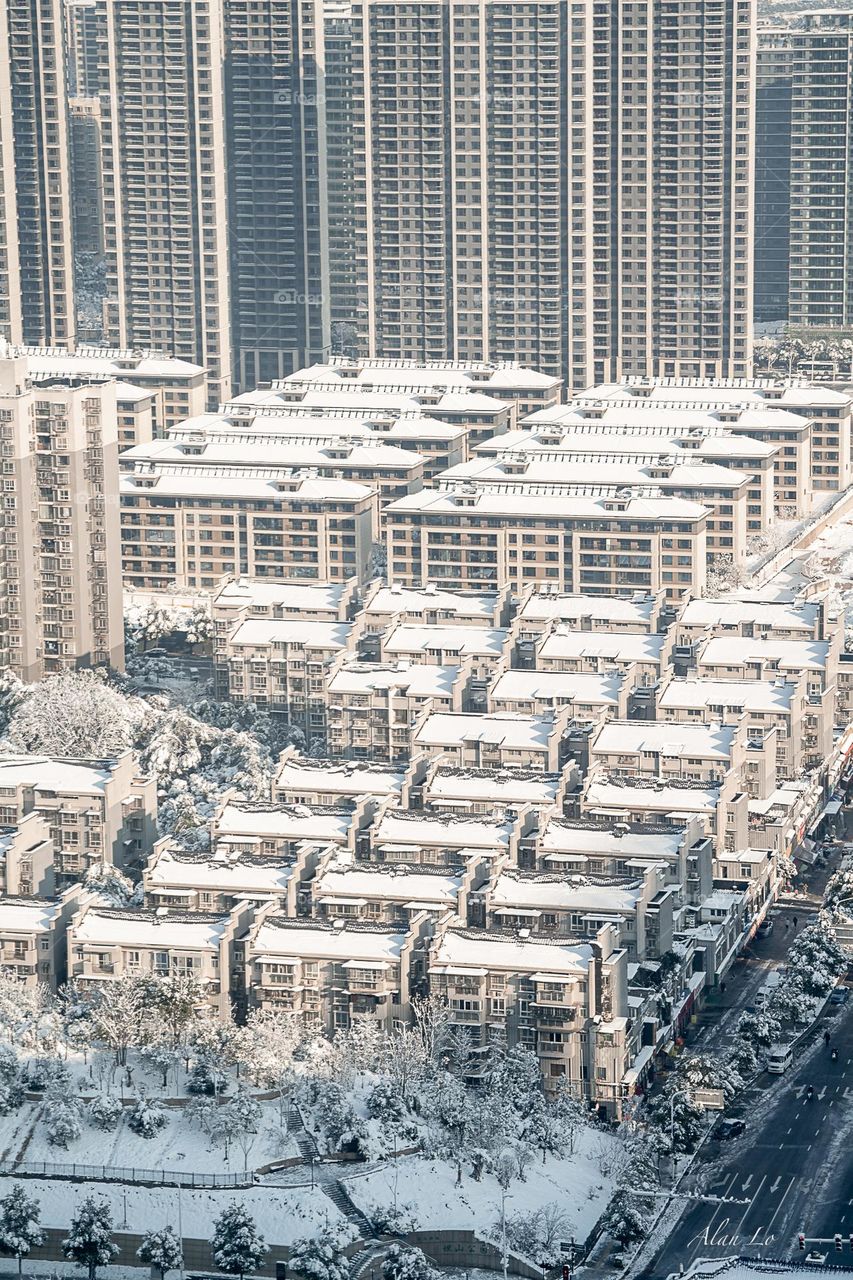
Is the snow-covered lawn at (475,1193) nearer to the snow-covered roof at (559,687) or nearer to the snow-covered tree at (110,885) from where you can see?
the snow-covered tree at (110,885)

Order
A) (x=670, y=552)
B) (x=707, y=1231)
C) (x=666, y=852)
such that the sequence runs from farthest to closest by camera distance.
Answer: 1. (x=670, y=552)
2. (x=666, y=852)
3. (x=707, y=1231)

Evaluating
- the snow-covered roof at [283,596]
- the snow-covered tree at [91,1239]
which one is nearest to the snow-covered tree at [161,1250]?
the snow-covered tree at [91,1239]

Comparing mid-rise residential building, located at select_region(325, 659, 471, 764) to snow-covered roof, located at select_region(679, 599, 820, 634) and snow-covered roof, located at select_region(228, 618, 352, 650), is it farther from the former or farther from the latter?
snow-covered roof, located at select_region(679, 599, 820, 634)

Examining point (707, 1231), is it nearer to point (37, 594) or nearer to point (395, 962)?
point (395, 962)

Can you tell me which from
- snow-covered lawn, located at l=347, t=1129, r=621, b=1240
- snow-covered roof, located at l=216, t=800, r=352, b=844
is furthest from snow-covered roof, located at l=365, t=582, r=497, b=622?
snow-covered lawn, located at l=347, t=1129, r=621, b=1240

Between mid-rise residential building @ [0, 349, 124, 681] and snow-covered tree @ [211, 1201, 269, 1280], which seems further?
mid-rise residential building @ [0, 349, 124, 681]

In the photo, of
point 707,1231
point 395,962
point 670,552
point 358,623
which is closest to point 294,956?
point 395,962
